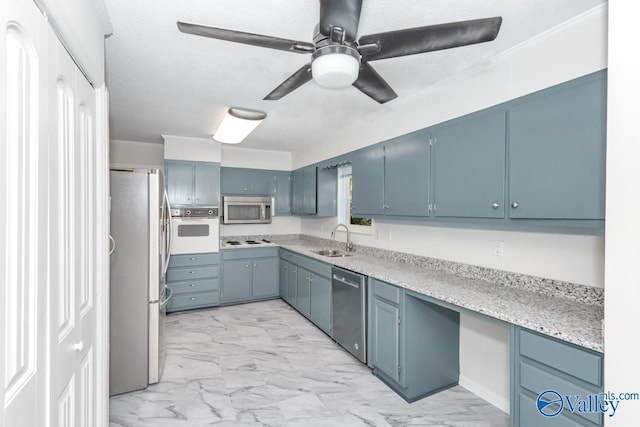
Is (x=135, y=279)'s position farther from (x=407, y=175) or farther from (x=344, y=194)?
(x=344, y=194)

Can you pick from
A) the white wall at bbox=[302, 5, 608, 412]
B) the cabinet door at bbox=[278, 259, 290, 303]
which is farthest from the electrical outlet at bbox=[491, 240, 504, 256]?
the cabinet door at bbox=[278, 259, 290, 303]

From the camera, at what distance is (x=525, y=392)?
63.3 inches

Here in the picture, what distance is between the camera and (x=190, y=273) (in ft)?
14.8

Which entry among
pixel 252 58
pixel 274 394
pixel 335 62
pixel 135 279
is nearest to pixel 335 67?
pixel 335 62

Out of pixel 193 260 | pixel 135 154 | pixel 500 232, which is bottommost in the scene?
pixel 193 260

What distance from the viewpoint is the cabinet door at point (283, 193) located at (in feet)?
17.8

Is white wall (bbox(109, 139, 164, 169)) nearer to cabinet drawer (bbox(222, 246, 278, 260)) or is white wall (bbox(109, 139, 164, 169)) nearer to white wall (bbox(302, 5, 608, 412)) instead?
cabinet drawer (bbox(222, 246, 278, 260))

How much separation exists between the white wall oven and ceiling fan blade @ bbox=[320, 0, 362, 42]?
150 inches

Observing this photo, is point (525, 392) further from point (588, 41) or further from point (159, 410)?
point (159, 410)

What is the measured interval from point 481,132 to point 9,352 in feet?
8.29

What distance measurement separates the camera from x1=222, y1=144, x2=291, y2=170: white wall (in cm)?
524

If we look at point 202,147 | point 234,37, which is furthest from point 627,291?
point 202,147

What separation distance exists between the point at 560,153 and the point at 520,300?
0.89 metres

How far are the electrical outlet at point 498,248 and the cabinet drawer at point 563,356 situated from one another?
0.84m
